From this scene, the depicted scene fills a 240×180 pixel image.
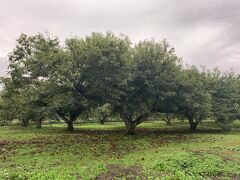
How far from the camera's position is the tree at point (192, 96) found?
112 feet

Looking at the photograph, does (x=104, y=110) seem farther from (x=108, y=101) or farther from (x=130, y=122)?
(x=108, y=101)

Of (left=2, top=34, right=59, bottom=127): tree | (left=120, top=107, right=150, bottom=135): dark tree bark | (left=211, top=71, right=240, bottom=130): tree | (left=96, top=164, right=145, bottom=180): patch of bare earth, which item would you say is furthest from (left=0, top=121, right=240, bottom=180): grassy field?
(left=211, top=71, right=240, bottom=130): tree

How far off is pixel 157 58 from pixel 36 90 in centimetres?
1434

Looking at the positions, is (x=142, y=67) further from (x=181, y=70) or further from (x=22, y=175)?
(x=22, y=175)

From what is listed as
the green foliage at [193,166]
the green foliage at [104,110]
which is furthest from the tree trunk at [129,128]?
the green foliage at [193,166]

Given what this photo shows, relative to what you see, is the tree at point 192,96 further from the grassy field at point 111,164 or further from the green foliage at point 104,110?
the grassy field at point 111,164

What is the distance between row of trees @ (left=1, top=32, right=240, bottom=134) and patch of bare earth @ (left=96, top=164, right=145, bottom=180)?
7.75m

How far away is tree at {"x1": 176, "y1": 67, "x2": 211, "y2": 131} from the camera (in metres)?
34.0

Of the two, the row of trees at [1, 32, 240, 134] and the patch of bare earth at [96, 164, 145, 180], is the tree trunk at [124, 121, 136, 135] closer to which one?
the row of trees at [1, 32, 240, 134]

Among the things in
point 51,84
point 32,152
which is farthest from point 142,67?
point 32,152

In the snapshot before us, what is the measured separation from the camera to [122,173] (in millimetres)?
14227

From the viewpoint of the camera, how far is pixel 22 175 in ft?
43.9

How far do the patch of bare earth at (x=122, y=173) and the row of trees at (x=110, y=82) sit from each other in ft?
25.4

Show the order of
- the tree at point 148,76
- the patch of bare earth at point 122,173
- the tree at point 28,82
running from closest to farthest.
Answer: the patch of bare earth at point 122,173 < the tree at point 28,82 < the tree at point 148,76
